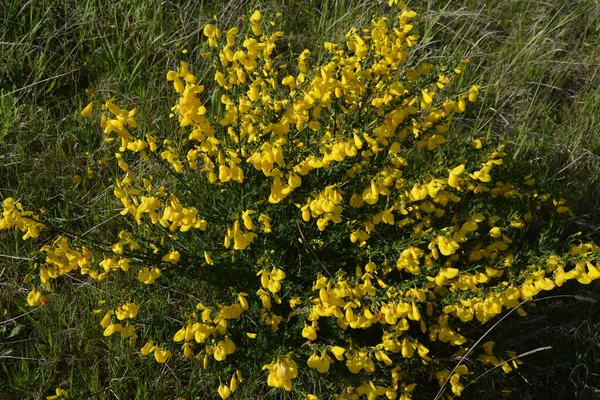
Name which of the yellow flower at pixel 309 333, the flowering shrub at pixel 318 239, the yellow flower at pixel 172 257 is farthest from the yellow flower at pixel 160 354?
the yellow flower at pixel 309 333

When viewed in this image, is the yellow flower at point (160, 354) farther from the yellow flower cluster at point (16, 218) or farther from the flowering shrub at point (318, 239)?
the yellow flower cluster at point (16, 218)

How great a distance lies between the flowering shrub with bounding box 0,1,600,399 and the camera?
214cm

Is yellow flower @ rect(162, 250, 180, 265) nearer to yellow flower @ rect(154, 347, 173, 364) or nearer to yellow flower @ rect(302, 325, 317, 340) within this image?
yellow flower @ rect(154, 347, 173, 364)

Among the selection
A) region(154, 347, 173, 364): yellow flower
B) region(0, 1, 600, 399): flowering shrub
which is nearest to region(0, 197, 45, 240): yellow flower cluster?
region(0, 1, 600, 399): flowering shrub

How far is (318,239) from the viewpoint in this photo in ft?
8.23

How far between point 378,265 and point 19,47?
98.4 inches

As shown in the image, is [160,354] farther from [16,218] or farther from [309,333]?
[16,218]

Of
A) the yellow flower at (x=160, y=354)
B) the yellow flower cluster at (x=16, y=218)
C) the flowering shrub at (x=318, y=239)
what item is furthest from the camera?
the yellow flower at (x=160, y=354)

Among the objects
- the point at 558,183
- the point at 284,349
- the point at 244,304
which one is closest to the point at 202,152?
the point at 244,304

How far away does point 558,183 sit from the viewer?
3.51m

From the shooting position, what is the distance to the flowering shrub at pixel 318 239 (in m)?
2.14

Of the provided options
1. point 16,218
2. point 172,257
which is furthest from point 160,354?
point 16,218

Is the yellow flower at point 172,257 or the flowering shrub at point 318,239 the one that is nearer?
the flowering shrub at point 318,239

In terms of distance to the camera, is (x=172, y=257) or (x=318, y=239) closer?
(x=172, y=257)
